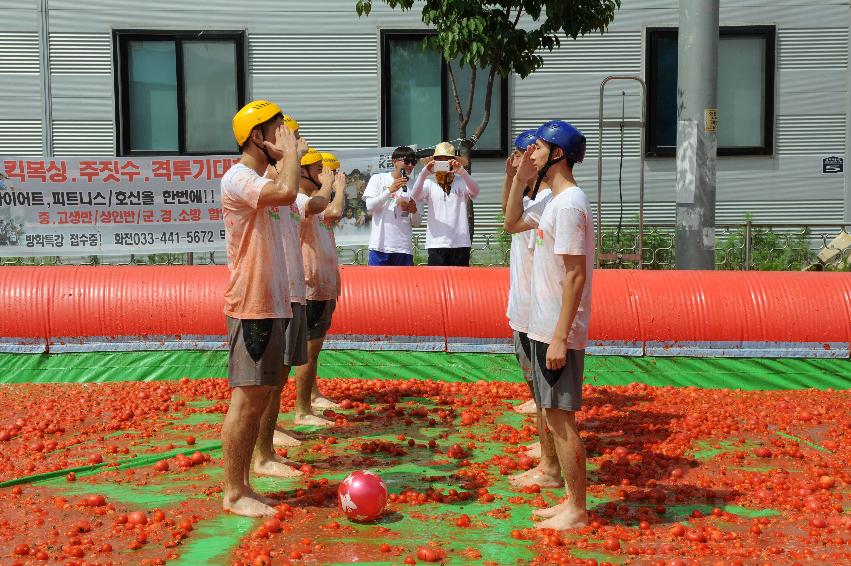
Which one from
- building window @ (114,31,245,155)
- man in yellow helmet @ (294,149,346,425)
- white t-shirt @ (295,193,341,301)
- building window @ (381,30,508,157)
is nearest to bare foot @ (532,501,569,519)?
man in yellow helmet @ (294,149,346,425)

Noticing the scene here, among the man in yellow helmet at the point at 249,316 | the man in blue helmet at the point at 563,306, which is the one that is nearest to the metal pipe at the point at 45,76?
the man in yellow helmet at the point at 249,316

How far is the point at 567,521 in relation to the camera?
570 centimetres

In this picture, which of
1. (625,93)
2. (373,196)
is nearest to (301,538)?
(373,196)

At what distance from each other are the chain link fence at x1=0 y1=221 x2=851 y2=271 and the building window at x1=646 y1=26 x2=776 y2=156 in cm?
178

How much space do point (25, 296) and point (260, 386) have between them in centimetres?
581

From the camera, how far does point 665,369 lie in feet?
33.7

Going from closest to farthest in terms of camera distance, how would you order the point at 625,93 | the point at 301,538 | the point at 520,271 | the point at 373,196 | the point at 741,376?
1. the point at 301,538
2. the point at 520,271
3. the point at 741,376
4. the point at 373,196
5. the point at 625,93

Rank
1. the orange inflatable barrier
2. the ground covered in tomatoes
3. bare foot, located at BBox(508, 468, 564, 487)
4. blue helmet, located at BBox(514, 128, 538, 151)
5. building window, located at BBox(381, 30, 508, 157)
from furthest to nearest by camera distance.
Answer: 1. building window, located at BBox(381, 30, 508, 157)
2. the orange inflatable barrier
3. blue helmet, located at BBox(514, 128, 538, 151)
4. bare foot, located at BBox(508, 468, 564, 487)
5. the ground covered in tomatoes

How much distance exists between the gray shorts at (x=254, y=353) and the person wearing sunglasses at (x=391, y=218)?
571 centimetres

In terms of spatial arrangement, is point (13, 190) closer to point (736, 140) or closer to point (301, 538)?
point (301, 538)

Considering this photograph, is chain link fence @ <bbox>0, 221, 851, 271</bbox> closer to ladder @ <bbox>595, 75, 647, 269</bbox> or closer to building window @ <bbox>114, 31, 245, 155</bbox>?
ladder @ <bbox>595, 75, 647, 269</bbox>

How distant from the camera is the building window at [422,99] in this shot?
18.0 m

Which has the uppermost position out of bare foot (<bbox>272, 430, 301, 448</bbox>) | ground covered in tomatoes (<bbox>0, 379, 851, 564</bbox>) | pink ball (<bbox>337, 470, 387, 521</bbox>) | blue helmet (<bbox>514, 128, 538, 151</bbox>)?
blue helmet (<bbox>514, 128, 538, 151</bbox>)

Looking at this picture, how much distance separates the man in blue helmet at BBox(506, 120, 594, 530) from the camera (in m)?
5.51
